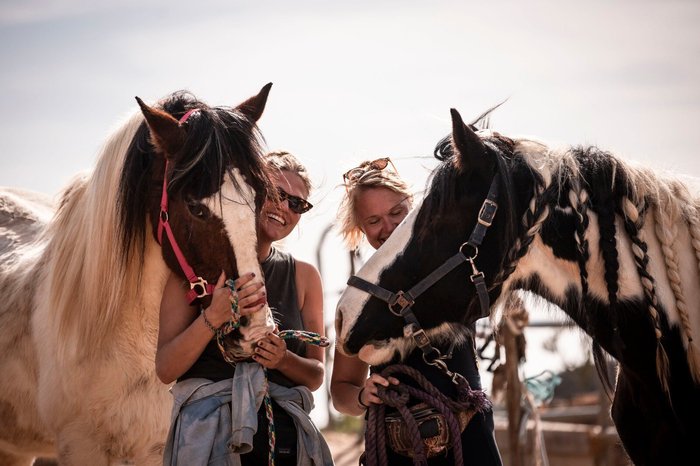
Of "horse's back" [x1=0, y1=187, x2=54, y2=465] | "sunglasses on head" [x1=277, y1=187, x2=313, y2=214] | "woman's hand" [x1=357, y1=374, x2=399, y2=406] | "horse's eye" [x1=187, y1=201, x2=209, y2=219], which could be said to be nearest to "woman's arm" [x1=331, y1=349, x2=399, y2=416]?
"woman's hand" [x1=357, y1=374, x2=399, y2=406]

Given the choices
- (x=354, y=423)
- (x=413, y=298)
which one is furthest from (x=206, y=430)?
(x=354, y=423)

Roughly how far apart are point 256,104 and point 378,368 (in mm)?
1355

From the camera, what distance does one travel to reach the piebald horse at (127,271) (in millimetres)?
2680

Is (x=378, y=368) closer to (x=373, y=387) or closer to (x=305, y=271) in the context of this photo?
(x=373, y=387)

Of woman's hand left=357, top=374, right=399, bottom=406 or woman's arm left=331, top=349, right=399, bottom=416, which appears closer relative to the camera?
woman's hand left=357, top=374, right=399, bottom=406

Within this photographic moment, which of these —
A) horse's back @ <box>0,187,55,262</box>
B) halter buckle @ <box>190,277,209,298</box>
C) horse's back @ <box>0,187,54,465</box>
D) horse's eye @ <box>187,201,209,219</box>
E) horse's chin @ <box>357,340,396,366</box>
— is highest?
horse's eye @ <box>187,201,209,219</box>

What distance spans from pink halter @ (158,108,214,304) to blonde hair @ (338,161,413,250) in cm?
74

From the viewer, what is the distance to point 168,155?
2879 millimetres

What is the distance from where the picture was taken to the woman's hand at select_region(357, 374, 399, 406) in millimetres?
2486

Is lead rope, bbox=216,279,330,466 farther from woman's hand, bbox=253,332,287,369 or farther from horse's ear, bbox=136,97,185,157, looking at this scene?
horse's ear, bbox=136,97,185,157

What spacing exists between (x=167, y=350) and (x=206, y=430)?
33cm

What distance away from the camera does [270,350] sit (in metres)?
2.53

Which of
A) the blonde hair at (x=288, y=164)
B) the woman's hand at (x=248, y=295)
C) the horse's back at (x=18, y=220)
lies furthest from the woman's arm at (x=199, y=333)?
the horse's back at (x=18, y=220)

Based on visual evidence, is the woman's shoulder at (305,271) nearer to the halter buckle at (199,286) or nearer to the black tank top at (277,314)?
the black tank top at (277,314)
